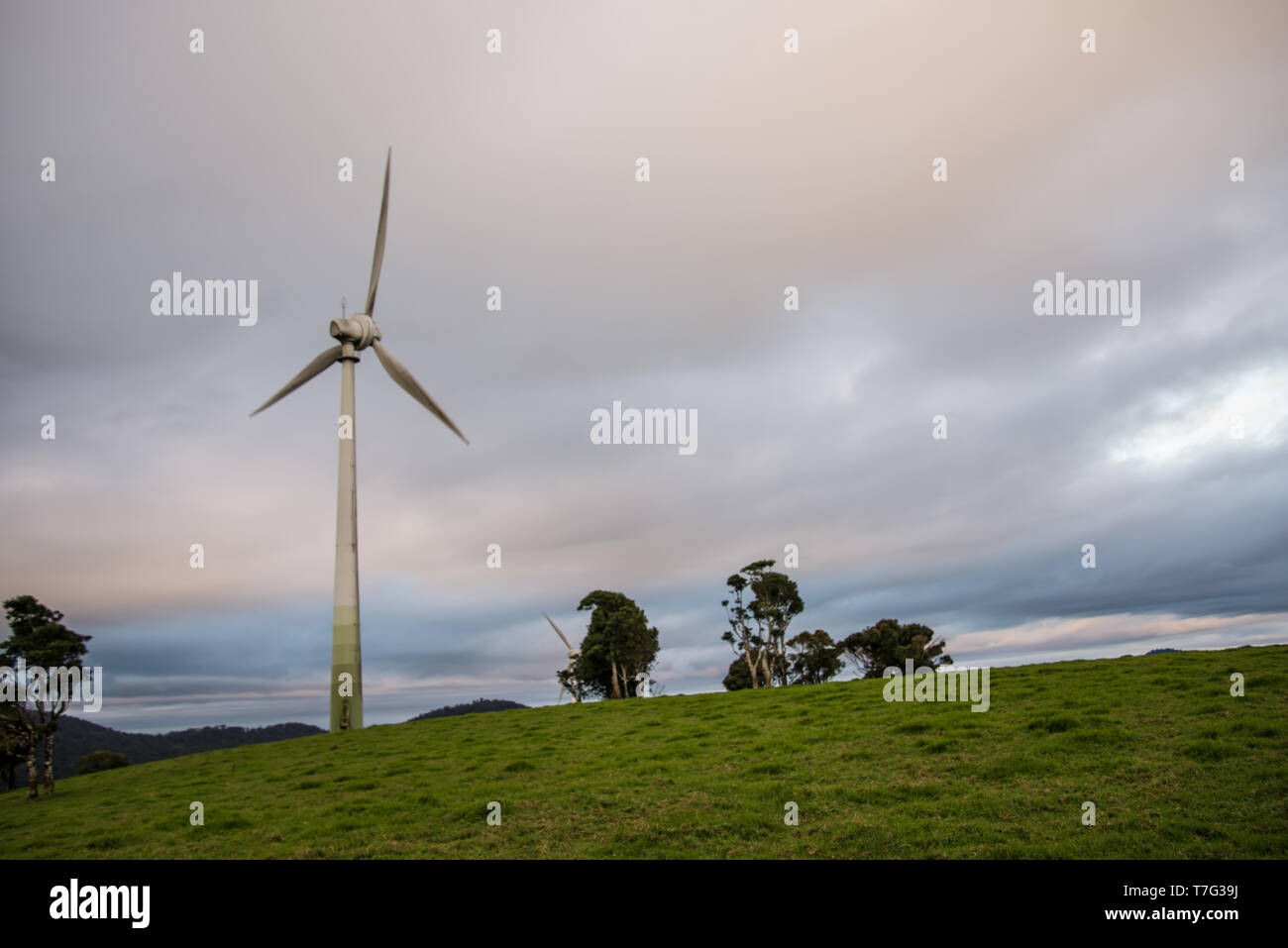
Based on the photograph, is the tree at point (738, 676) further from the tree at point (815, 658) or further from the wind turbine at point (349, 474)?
the wind turbine at point (349, 474)

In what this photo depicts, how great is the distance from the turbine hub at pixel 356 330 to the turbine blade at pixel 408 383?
1.72 metres

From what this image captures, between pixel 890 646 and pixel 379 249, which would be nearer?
pixel 379 249

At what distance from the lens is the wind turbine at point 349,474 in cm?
4412

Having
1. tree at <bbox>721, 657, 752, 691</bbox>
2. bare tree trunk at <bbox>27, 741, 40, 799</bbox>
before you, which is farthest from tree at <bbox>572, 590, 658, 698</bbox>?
bare tree trunk at <bbox>27, 741, 40, 799</bbox>

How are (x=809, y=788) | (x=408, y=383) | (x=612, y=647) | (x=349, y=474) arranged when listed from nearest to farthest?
1. (x=809, y=788)
2. (x=349, y=474)
3. (x=408, y=383)
4. (x=612, y=647)

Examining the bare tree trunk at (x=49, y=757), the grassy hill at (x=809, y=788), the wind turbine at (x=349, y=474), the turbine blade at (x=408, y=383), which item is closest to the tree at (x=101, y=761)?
the wind turbine at (x=349, y=474)

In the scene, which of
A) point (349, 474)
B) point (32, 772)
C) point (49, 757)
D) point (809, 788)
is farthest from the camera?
point (349, 474)

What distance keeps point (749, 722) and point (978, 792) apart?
13.4 metres

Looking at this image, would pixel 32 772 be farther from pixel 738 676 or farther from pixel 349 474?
pixel 738 676

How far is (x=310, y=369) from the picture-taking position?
53531mm

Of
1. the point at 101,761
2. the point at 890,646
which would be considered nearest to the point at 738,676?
the point at 890,646

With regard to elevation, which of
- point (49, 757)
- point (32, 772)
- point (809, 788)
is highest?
point (809, 788)

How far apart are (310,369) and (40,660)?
28070mm
